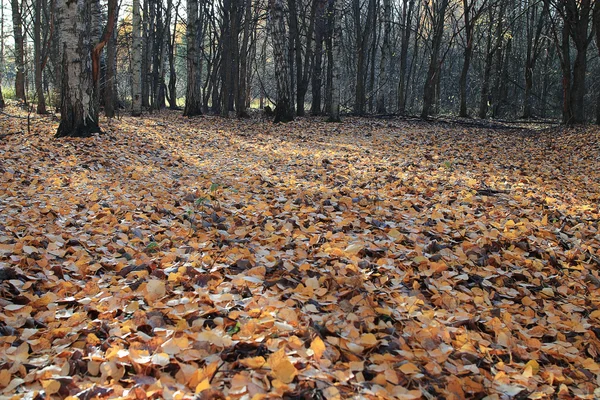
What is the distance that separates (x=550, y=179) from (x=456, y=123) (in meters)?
8.36

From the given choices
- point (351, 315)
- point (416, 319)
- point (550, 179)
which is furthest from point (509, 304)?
point (550, 179)

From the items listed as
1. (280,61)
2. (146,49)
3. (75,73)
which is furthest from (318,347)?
(146,49)

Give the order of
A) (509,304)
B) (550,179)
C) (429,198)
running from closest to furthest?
(509,304) → (429,198) → (550,179)

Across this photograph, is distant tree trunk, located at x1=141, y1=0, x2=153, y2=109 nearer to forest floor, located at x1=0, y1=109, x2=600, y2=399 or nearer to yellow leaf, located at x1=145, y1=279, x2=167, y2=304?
forest floor, located at x1=0, y1=109, x2=600, y2=399

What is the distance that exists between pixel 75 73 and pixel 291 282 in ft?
23.2

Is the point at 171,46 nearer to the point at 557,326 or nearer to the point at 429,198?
the point at 429,198

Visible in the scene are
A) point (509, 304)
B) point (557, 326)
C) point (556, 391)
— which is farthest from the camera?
point (509, 304)

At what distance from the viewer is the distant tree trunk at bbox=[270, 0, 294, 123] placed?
1286 centimetres

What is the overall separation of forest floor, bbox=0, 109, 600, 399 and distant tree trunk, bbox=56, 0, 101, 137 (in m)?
1.51

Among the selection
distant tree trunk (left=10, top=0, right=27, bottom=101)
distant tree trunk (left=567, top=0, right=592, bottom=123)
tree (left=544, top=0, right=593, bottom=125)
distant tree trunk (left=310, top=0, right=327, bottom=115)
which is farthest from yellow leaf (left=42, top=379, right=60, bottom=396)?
distant tree trunk (left=10, top=0, right=27, bottom=101)

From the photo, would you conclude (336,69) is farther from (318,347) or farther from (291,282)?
(318,347)

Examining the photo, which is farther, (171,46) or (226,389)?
(171,46)

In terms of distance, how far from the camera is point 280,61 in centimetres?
1331

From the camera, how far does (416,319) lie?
8.69 ft
